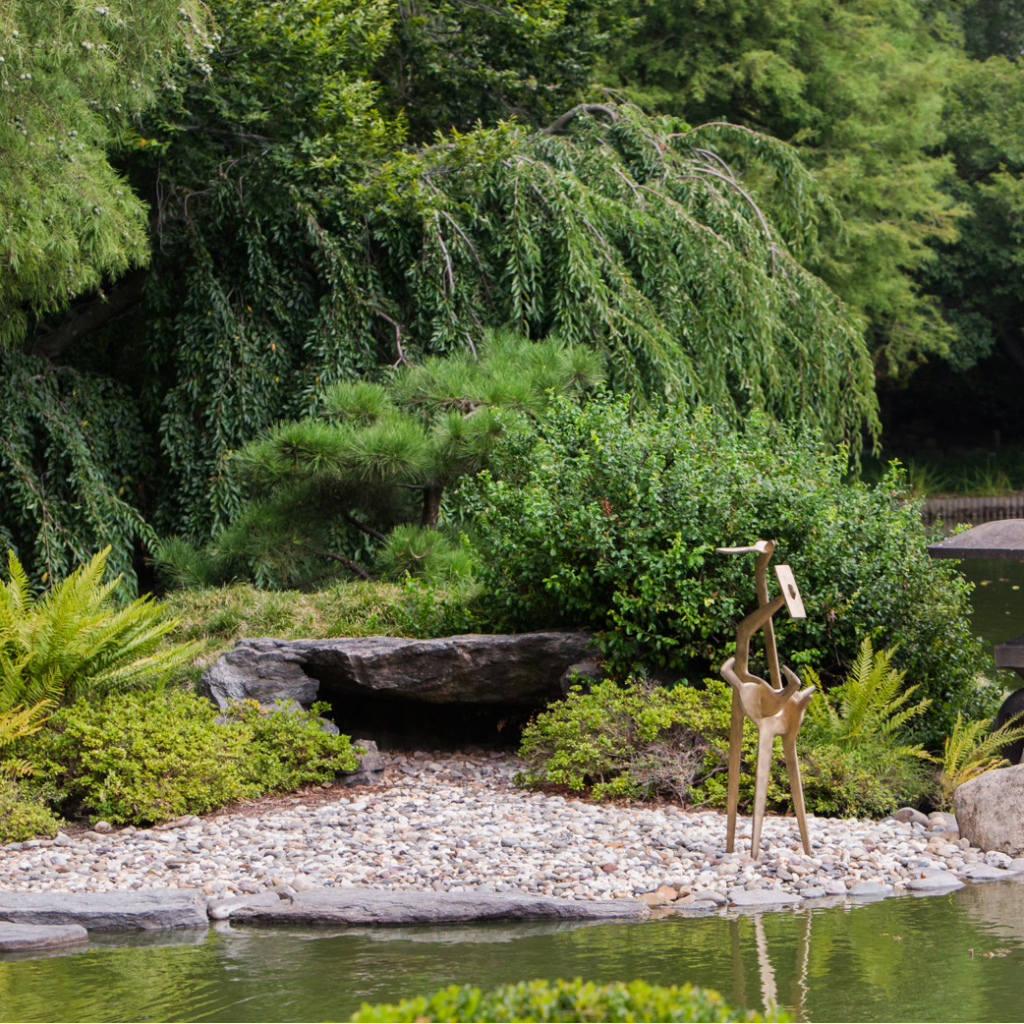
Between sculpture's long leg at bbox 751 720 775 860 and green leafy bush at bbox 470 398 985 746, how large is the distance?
133 centimetres

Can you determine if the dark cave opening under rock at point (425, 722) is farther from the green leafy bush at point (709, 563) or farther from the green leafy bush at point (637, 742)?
the green leafy bush at point (637, 742)

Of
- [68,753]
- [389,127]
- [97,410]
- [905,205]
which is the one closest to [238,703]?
[68,753]

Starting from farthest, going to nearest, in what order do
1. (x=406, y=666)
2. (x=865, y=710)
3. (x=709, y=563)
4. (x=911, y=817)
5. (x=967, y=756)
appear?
(x=406, y=666) < (x=709, y=563) < (x=967, y=756) < (x=865, y=710) < (x=911, y=817)

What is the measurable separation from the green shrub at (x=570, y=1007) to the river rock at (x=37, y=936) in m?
2.27

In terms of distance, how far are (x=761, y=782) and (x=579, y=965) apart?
118cm

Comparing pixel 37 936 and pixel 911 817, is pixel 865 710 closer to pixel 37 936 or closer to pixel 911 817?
pixel 911 817

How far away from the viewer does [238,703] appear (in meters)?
5.69

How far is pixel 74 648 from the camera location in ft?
17.8

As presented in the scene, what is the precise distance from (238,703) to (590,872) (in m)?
2.26

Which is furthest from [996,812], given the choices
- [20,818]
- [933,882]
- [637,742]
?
[20,818]

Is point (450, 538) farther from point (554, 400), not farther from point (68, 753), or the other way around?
point (68, 753)

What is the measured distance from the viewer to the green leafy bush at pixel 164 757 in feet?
16.2

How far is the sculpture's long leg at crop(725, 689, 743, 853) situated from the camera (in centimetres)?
414

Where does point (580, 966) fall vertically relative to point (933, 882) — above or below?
above
